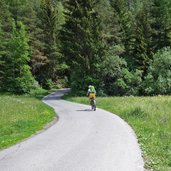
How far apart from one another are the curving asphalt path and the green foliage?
3324cm

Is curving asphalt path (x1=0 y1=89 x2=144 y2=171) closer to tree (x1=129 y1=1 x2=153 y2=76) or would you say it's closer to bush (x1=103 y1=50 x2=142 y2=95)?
bush (x1=103 y1=50 x2=142 y2=95)

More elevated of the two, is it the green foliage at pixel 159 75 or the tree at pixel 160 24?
the tree at pixel 160 24

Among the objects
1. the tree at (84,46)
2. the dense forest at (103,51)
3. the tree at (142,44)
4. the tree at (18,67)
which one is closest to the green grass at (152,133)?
the tree at (84,46)

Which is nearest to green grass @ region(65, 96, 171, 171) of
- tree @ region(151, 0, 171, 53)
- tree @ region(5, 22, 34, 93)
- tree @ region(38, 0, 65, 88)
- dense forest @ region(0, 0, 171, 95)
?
dense forest @ region(0, 0, 171, 95)

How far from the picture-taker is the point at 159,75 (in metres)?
52.2

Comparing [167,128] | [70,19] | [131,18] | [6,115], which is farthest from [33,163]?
[131,18]

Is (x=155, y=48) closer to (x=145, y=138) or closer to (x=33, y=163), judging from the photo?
(x=145, y=138)

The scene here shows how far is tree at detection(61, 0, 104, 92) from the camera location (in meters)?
51.9

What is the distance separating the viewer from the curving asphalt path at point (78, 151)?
36.0 ft

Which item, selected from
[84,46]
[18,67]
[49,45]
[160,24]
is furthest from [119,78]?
[49,45]

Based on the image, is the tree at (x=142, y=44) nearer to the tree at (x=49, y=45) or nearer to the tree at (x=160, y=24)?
the tree at (x=160, y=24)

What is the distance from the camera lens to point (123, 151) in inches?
514

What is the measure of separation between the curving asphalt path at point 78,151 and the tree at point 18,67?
46.6m

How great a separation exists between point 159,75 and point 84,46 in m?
10.4
